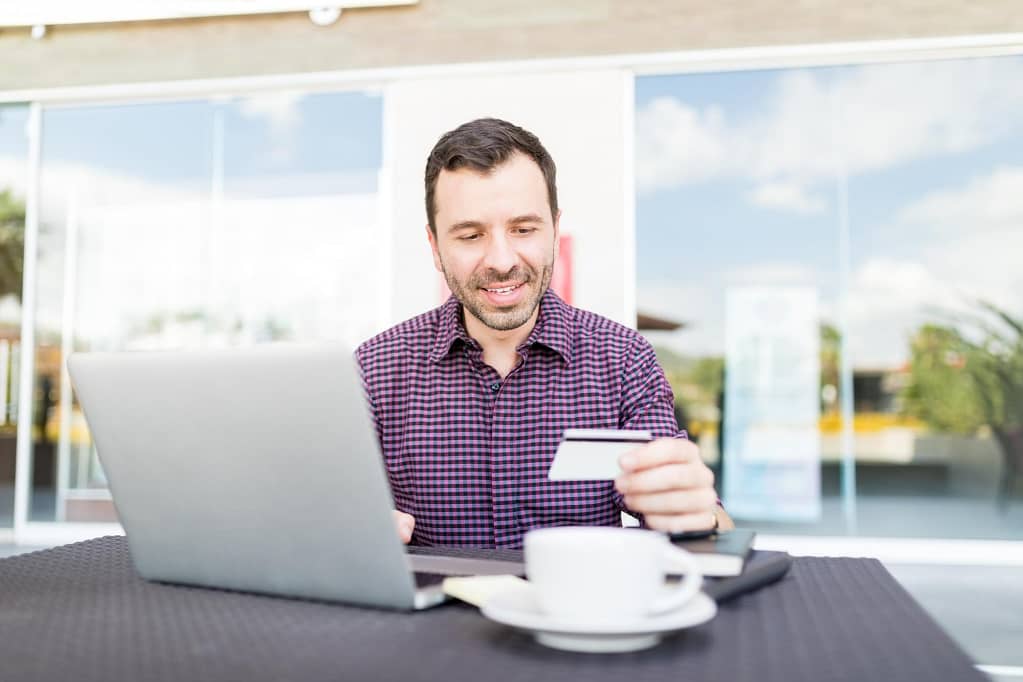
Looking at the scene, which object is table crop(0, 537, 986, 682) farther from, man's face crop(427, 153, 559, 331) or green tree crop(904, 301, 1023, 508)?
green tree crop(904, 301, 1023, 508)

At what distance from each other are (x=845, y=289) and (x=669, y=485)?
5.43 metres

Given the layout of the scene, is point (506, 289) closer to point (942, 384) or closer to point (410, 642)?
point (410, 642)

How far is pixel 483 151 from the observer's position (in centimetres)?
149

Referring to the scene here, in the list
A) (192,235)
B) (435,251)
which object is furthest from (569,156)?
(435,251)

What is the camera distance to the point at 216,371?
750mm

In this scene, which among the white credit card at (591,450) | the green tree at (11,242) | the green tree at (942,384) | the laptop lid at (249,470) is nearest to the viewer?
the laptop lid at (249,470)

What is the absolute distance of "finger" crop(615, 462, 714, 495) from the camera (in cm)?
88

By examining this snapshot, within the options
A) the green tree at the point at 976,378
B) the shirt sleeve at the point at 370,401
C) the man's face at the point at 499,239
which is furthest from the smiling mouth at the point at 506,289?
the green tree at the point at 976,378

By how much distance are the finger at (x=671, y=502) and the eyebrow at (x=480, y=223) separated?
2.23 ft

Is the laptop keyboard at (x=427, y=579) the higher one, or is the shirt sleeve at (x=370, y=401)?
the shirt sleeve at (x=370, y=401)

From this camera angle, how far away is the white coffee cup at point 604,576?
0.60 m

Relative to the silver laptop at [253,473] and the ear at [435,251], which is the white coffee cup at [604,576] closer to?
the silver laptop at [253,473]

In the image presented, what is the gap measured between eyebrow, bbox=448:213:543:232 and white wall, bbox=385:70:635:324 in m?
2.85

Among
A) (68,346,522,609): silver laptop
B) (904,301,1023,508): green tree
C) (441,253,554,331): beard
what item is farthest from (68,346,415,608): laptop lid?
(904,301,1023,508): green tree
